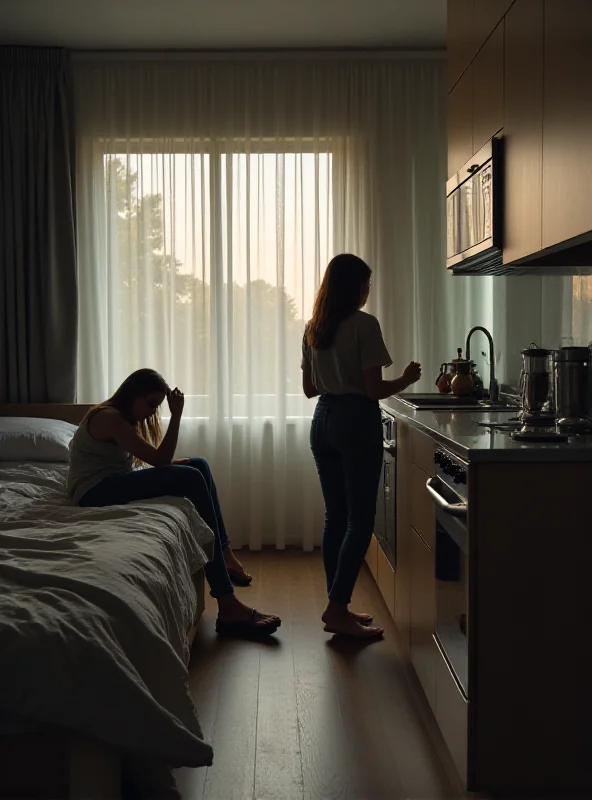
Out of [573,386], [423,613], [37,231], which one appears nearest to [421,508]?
[423,613]

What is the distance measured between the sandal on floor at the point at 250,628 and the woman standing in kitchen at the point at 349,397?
219 mm

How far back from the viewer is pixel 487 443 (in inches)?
87.1

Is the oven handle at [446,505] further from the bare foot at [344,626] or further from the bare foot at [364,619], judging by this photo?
the bare foot at [364,619]

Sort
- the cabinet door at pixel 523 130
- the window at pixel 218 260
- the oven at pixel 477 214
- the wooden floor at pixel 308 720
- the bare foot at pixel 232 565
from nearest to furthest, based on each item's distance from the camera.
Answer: the wooden floor at pixel 308 720
the cabinet door at pixel 523 130
the oven at pixel 477 214
the bare foot at pixel 232 565
the window at pixel 218 260

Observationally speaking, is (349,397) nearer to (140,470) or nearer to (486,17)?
(140,470)

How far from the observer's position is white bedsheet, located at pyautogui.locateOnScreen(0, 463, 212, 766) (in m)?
1.63

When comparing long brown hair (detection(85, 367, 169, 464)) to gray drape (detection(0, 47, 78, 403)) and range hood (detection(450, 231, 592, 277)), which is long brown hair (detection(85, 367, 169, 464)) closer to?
range hood (detection(450, 231, 592, 277))

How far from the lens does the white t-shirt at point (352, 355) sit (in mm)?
3184

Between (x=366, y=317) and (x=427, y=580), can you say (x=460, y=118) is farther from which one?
(x=427, y=580)

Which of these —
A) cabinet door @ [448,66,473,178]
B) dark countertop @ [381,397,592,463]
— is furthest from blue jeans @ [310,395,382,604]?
cabinet door @ [448,66,473,178]

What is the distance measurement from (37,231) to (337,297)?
2229mm

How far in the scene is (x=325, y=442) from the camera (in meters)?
3.31

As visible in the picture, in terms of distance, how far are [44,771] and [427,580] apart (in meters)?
1.38

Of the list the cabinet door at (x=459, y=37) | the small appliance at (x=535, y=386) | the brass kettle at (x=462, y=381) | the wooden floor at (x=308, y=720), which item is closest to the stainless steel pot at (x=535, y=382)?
the small appliance at (x=535, y=386)
